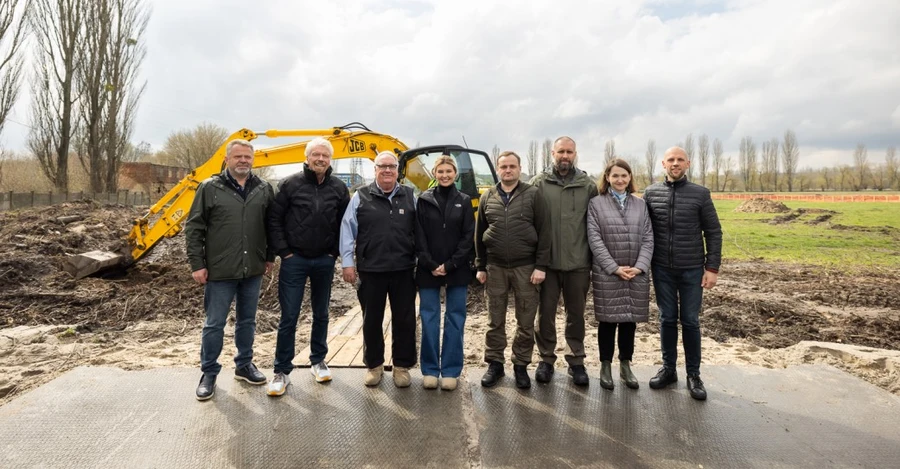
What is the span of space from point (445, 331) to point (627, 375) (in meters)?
1.55

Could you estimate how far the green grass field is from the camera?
11773 millimetres

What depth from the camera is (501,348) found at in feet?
12.7

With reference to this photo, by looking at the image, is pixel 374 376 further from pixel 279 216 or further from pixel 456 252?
pixel 279 216

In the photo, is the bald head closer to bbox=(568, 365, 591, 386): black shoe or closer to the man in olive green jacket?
the man in olive green jacket

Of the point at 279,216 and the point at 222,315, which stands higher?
the point at 279,216

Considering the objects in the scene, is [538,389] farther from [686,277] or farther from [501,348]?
[686,277]

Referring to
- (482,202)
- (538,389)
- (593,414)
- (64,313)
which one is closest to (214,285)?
(482,202)

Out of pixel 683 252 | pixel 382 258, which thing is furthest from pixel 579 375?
pixel 382 258

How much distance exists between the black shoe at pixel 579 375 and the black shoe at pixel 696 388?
78 cm

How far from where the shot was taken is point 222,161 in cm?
790

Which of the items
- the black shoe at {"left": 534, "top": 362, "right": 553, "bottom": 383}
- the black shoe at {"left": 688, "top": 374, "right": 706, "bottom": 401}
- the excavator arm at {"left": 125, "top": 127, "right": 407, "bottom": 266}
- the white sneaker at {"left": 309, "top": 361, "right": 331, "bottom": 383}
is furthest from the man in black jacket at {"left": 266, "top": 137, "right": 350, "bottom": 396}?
the excavator arm at {"left": 125, "top": 127, "right": 407, "bottom": 266}

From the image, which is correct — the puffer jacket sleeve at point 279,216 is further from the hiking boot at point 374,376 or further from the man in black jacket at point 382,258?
the hiking boot at point 374,376

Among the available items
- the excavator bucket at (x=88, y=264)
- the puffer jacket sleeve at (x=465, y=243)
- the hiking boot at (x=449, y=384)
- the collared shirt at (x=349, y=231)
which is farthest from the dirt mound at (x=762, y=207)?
the excavator bucket at (x=88, y=264)

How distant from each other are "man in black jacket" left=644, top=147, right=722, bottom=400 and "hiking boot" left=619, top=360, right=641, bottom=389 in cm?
15
